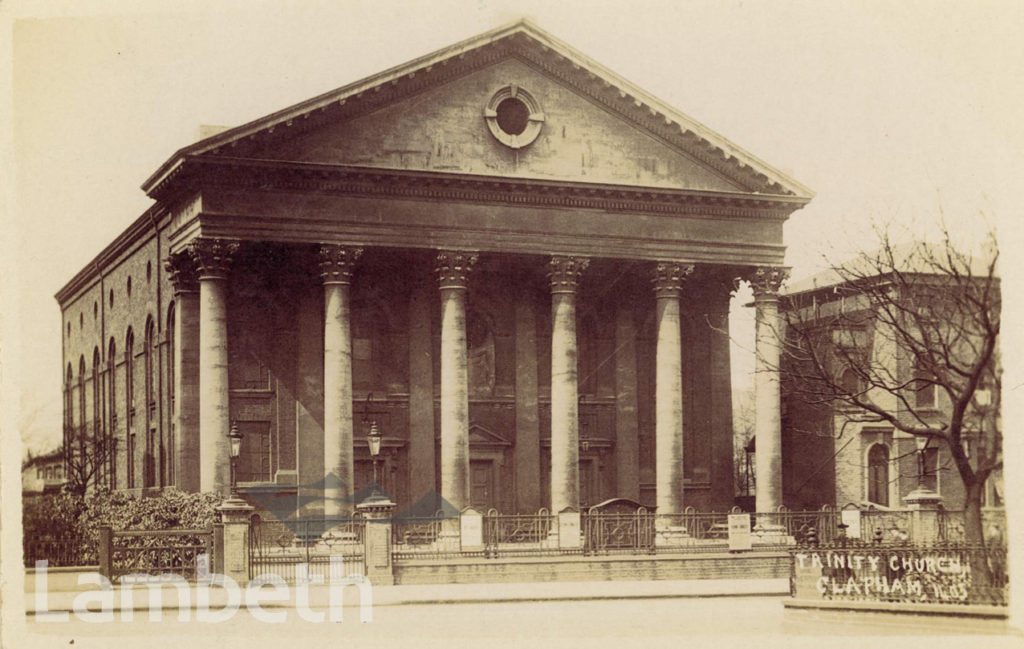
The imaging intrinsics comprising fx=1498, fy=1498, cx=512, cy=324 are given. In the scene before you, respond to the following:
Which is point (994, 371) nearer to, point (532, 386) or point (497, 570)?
point (497, 570)


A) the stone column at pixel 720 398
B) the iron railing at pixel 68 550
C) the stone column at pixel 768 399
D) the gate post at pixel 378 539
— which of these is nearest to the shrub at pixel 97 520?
the iron railing at pixel 68 550

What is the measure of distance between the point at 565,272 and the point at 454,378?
176 inches

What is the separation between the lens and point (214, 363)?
38.8 m

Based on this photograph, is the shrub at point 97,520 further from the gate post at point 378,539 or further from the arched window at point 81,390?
the arched window at point 81,390

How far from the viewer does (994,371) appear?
23719 mm

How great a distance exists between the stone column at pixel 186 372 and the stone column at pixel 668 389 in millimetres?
12986

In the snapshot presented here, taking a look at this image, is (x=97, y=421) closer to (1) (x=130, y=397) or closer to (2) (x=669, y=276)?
(1) (x=130, y=397)

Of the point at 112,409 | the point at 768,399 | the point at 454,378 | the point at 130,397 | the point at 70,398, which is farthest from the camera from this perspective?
the point at 70,398

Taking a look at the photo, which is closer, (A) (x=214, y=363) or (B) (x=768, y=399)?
(A) (x=214, y=363)

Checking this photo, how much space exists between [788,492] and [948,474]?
17.5 feet

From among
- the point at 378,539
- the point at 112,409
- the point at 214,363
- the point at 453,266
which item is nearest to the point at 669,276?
the point at 453,266

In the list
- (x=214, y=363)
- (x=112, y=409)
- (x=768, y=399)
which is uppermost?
(x=214, y=363)

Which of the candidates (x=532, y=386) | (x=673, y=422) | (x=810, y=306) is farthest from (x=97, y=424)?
(x=810, y=306)

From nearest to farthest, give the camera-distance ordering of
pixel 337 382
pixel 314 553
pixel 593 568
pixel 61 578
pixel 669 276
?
pixel 61 578 < pixel 593 568 < pixel 314 553 < pixel 337 382 < pixel 669 276
